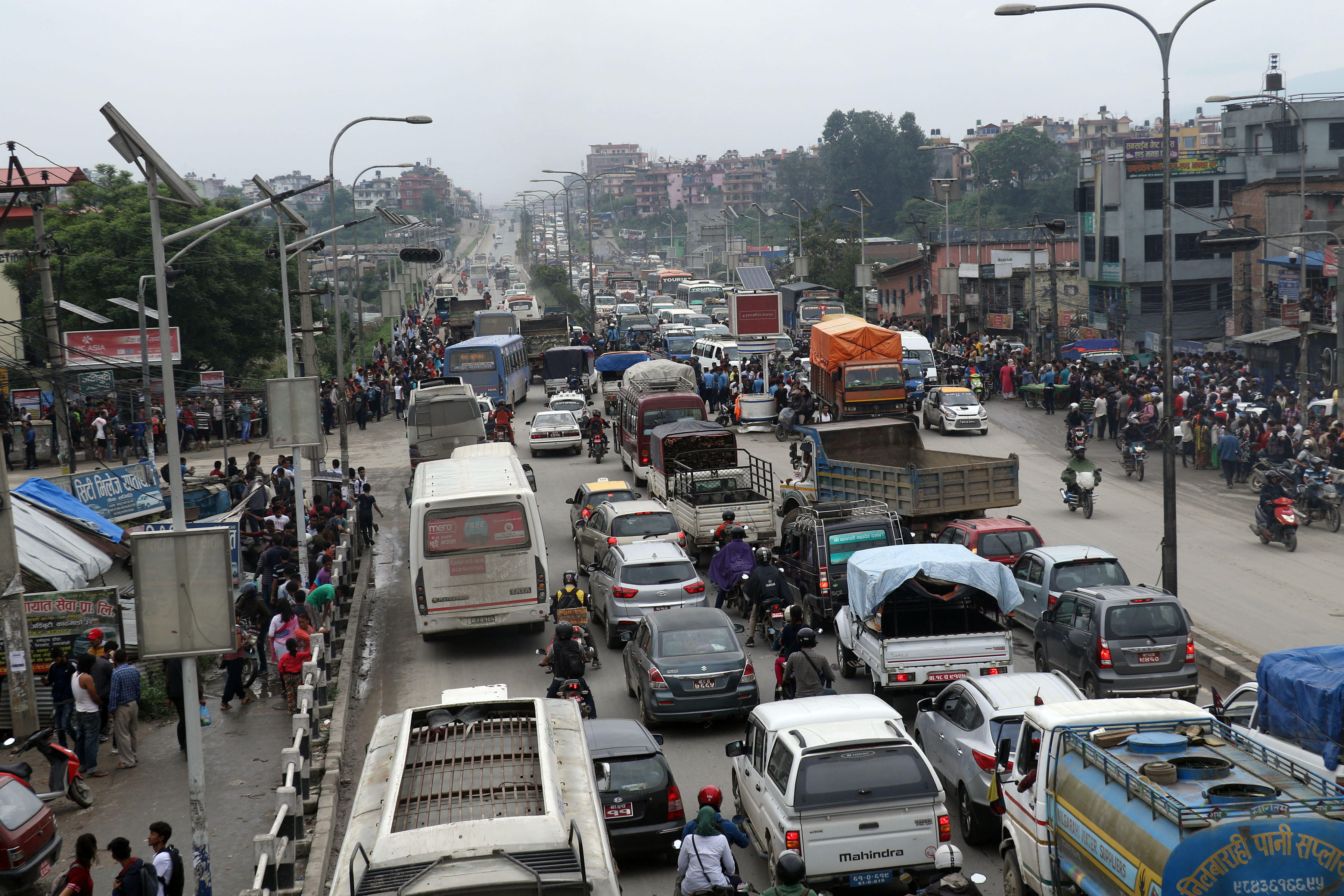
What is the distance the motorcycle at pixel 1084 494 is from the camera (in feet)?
81.6

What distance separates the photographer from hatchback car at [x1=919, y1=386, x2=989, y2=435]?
118 ft

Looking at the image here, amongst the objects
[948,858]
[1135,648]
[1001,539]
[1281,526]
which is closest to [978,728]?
[948,858]

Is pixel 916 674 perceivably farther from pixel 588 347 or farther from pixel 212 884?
pixel 588 347

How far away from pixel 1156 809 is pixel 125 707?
1123 cm

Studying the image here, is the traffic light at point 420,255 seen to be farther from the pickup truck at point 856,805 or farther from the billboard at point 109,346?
the pickup truck at point 856,805

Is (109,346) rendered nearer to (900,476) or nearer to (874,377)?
(874,377)

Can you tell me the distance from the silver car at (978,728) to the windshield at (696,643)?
2.88 meters

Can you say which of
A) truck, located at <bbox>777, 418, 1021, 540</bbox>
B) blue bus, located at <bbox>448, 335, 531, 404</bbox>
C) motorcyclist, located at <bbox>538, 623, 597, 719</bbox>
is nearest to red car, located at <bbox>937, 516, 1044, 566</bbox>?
truck, located at <bbox>777, 418, 1021, 540</bbox>

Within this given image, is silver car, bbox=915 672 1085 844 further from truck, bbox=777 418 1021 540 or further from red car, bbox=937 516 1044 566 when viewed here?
truck, bbox=777 418 1021 540

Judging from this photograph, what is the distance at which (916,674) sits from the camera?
13.8 metres

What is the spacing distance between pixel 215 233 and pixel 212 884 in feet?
133

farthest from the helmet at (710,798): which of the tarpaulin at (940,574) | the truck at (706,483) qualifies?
the truck at (706,483)

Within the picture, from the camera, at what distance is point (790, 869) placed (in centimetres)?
762

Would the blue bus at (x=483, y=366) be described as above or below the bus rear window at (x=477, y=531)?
above
